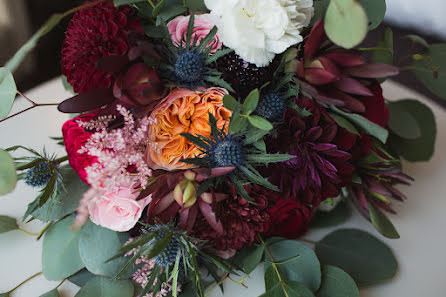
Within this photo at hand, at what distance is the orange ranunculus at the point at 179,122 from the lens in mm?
544

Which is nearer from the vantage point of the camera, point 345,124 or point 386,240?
point 345,124

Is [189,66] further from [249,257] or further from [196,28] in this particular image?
[249,257]

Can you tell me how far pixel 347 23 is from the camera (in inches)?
16.5

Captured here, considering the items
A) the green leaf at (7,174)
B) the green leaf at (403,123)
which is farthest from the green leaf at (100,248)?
the green leaf at (403,123)

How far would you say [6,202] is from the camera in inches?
28.5

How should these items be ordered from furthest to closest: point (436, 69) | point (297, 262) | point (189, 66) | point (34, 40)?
point (436, 69) → point (297, 262) → point (189, 66) → point (34, 40)

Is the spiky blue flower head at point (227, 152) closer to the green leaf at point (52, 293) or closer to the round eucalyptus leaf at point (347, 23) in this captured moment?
the round eucalyptus leaf at point (347, 23)

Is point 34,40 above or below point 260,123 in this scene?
above

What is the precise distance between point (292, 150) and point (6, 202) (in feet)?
1.73

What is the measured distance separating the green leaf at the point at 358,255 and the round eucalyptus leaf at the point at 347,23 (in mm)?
374

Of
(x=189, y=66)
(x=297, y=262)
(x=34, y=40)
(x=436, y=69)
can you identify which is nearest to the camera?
(x=34, y=40)

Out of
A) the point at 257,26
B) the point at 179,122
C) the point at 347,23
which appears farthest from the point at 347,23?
the point at 179,122

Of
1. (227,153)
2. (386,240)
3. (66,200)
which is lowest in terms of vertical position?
(386,240)

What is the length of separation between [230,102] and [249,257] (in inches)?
10.4
